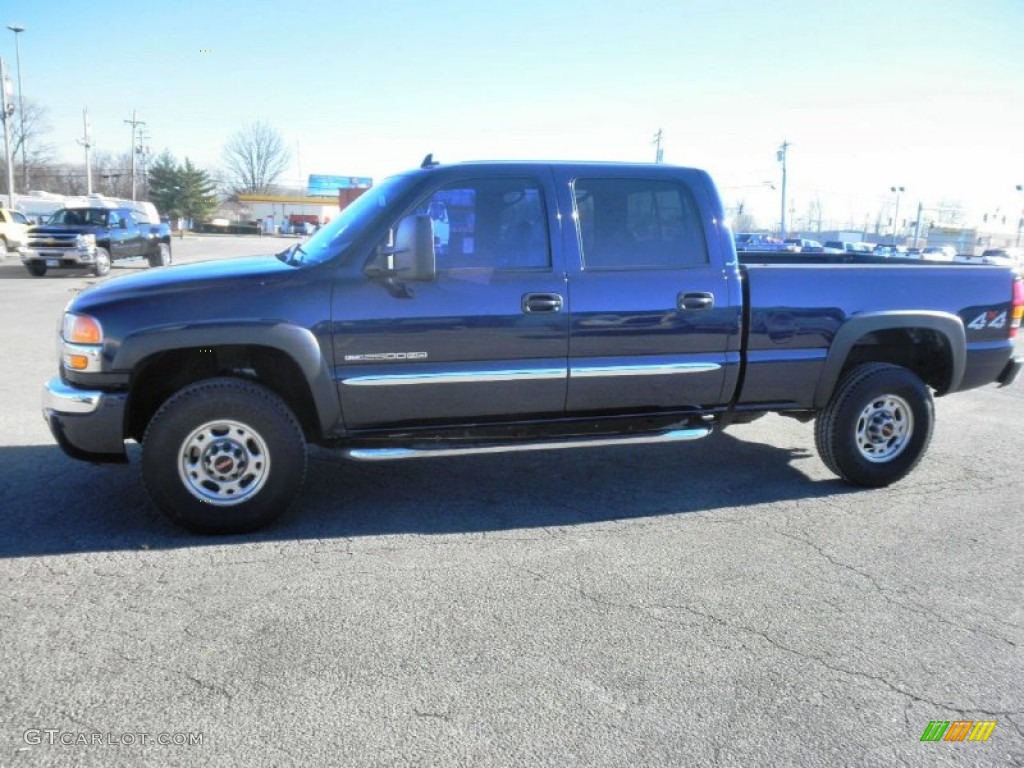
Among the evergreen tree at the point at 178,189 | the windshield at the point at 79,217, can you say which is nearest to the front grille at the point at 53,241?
the windshield at the point at 79,217

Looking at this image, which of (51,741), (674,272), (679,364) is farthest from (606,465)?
(51,741)

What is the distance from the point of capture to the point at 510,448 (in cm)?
429

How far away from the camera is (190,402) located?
12.7ft

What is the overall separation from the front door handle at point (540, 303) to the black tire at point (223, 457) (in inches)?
55.8

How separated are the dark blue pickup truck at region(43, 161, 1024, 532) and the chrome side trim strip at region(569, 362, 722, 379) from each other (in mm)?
12

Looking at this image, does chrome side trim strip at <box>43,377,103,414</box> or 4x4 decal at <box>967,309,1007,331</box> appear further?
4x4 decal at <box>967,309,1007,331</box>

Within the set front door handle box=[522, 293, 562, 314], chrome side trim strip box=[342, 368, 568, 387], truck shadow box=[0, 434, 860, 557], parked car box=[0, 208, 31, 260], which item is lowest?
truck shadow box=[0, 434, 860, 557]

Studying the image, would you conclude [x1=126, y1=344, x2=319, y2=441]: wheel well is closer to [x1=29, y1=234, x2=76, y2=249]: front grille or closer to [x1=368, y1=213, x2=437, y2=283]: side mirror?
[x1=368, y1=213, x2=437, y2=283]: side mirror

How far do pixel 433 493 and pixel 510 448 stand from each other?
739 millimetres

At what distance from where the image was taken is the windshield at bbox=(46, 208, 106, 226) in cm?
2186

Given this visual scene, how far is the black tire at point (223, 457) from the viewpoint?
386cm

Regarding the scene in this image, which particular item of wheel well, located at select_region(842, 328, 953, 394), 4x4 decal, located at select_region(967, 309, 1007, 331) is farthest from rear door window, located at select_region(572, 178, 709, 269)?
4x4 decal, located at select_region(967, 309, 1007, 331)

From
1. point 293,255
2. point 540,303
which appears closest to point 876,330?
point 540,303

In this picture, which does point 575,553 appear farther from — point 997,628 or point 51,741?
point 51,741
